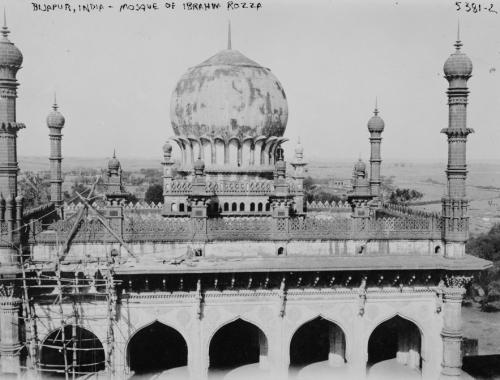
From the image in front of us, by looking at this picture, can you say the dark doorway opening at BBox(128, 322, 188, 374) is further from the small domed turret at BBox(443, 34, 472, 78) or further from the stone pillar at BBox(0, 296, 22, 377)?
the small domed turret at BBox(443, 34, 472, 78)

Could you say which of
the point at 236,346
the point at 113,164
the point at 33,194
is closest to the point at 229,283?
the point at 236,346

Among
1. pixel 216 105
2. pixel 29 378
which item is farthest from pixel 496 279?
pixel 29 378

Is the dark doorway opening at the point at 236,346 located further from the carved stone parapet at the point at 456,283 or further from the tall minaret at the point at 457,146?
the tall minaret at the point at 457,146

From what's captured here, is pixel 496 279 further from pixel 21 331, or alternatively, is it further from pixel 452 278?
pixel 21 331

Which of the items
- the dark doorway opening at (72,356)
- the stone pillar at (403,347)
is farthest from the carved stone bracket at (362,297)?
the dark doorway opening at (72,356)

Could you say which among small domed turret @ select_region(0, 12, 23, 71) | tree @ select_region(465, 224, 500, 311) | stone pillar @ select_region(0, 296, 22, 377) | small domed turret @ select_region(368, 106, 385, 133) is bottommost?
tree @ select_region(465, 224, 500, 311)

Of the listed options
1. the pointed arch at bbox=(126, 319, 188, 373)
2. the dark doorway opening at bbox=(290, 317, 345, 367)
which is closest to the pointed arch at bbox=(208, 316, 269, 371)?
the pointed arch at bbox=(126, 319, 188, 373)
